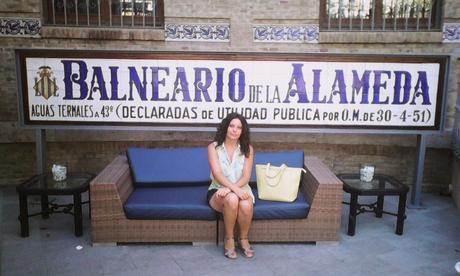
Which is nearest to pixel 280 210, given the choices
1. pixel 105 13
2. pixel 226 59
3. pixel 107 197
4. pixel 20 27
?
pixel 107 197

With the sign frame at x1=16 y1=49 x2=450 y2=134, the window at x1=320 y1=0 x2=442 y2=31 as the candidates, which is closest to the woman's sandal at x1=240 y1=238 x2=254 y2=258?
the sign frame at x1=16 y1=49 x2=450 y2=134

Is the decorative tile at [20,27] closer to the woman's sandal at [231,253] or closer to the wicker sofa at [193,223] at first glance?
the wicker sofa at [193,223]

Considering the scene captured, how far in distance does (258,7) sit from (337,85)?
197 cm

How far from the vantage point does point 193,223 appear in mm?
4992

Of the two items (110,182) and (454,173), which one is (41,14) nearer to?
(110,182)

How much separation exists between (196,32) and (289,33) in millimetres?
1431

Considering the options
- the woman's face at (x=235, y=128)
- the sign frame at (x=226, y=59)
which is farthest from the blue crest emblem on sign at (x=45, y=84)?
the woman's face at (x=235, y=128)

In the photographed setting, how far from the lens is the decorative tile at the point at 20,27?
22.6 ft

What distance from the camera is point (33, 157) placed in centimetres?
736

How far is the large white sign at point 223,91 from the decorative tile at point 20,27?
1379mm

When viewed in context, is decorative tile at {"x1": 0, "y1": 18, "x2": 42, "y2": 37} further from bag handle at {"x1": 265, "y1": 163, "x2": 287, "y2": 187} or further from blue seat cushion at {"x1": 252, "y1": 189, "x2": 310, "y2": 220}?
blue seat cushion at {"x1": 252, "y1": 189, "x2": 310, "y2": 220}

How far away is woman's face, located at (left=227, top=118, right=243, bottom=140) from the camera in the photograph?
498cm

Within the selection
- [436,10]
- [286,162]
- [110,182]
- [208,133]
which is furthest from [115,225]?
[436,10]

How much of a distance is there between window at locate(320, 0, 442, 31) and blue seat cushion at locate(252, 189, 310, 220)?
11.1 ft
